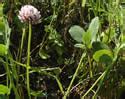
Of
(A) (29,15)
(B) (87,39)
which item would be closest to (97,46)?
(B) (87,39)

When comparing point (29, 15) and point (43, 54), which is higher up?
point (29, 15)

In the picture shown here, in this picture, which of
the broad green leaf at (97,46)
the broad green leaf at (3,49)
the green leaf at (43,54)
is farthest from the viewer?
the green leaf at (43,54)

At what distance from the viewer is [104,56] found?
0.95 meters

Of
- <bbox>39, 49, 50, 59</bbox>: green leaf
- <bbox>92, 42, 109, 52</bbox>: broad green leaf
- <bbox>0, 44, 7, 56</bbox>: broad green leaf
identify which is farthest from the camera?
<bbox>39, 49, 50, 59</bbox>: green leaf

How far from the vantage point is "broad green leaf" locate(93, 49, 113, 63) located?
95 cm

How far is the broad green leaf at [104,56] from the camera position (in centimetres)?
95

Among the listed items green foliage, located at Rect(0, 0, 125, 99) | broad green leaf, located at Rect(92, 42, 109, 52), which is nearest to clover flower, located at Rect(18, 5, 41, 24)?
green foliage, located at Rect(0, 0, 125, 99)

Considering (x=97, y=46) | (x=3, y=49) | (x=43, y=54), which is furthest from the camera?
(x=43, y=54)

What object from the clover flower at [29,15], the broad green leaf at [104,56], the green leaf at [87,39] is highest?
the clover flower at [29,15]

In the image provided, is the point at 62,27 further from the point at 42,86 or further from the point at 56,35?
the point at 42,86

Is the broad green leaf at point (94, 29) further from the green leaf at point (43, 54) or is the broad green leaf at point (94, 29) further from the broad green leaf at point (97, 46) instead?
the green leaf at point (43, 54)

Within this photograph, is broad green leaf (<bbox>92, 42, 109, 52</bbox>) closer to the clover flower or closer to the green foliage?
the green foliage

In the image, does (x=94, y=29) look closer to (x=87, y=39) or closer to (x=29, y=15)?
(x=87, y=39)

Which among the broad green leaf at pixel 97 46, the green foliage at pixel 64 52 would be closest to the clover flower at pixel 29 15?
the green foliage at pixel 64 52
